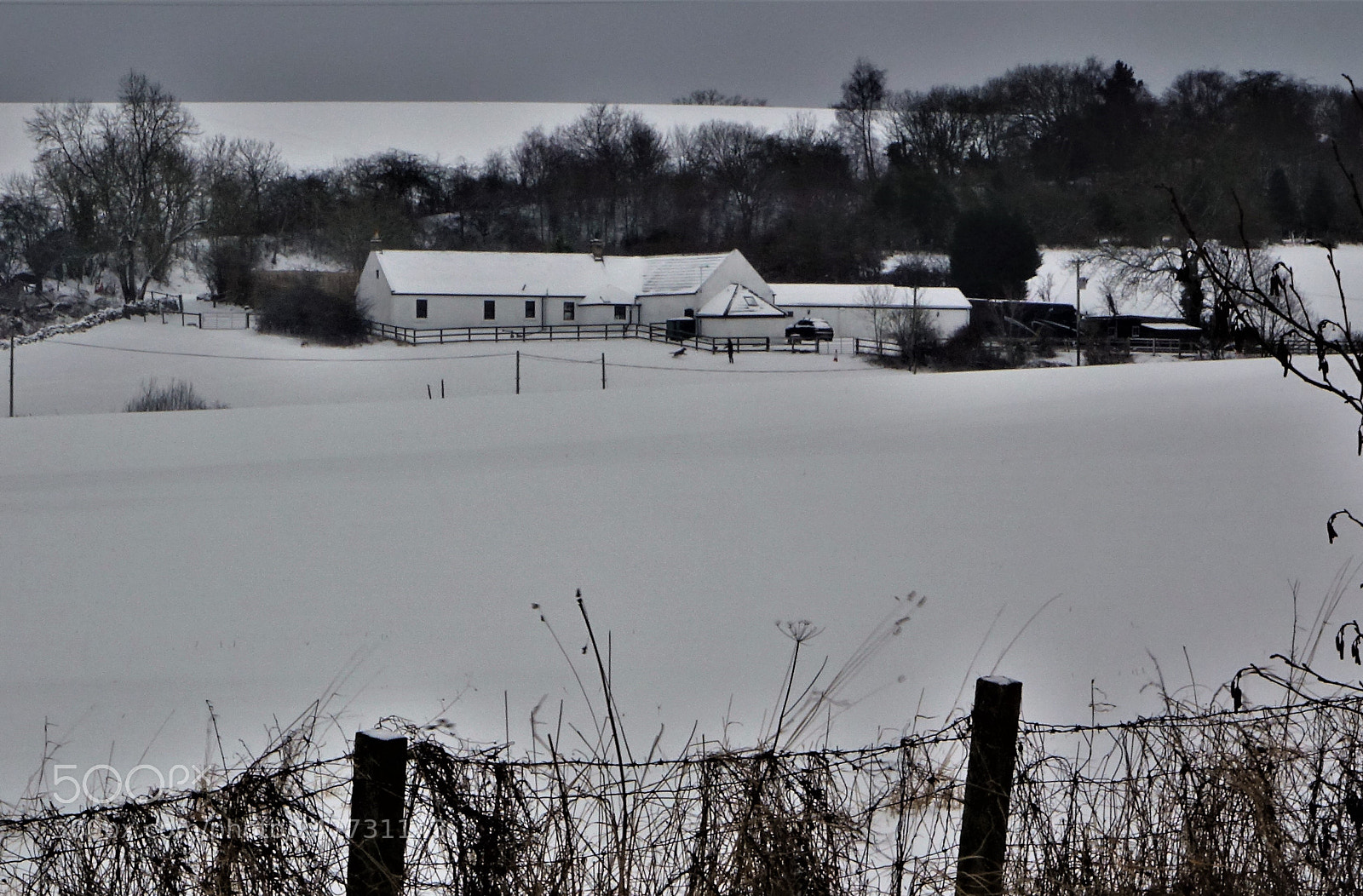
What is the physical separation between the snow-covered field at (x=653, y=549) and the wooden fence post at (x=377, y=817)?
3643 mm

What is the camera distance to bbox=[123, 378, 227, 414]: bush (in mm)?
13156

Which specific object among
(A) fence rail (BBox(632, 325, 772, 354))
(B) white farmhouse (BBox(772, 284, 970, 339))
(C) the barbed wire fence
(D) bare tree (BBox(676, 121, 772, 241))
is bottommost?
(C) the barbed wire fence

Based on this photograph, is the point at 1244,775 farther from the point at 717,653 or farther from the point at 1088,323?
the point at 1088,323

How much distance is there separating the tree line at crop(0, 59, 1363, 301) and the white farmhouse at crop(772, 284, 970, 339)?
404mm

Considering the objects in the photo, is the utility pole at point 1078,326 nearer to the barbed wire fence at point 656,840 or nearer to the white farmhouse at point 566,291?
the white farmhouse at point 566,291

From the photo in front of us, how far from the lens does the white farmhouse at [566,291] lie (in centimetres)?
1723

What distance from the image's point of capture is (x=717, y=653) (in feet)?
20.1

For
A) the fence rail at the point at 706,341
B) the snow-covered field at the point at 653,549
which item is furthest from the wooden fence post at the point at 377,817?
the fence rail at the point at 706,341

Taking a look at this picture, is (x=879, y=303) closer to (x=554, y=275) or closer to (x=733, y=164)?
(x=733, y=164)

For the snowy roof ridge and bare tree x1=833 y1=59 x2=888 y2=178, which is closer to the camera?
bare tree x1=833 y1=59 x2=888 y2=178

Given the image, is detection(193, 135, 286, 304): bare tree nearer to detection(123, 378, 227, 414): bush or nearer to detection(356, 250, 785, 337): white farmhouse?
detection(123, 378, 227, 414): bush

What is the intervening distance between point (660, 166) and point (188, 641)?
7.90m

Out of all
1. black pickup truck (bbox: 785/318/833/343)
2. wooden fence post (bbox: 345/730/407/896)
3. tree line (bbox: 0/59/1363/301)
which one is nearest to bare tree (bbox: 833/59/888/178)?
tree line (bbox: 0/59/1363/301)

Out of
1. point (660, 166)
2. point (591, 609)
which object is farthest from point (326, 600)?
point (660, 166)
